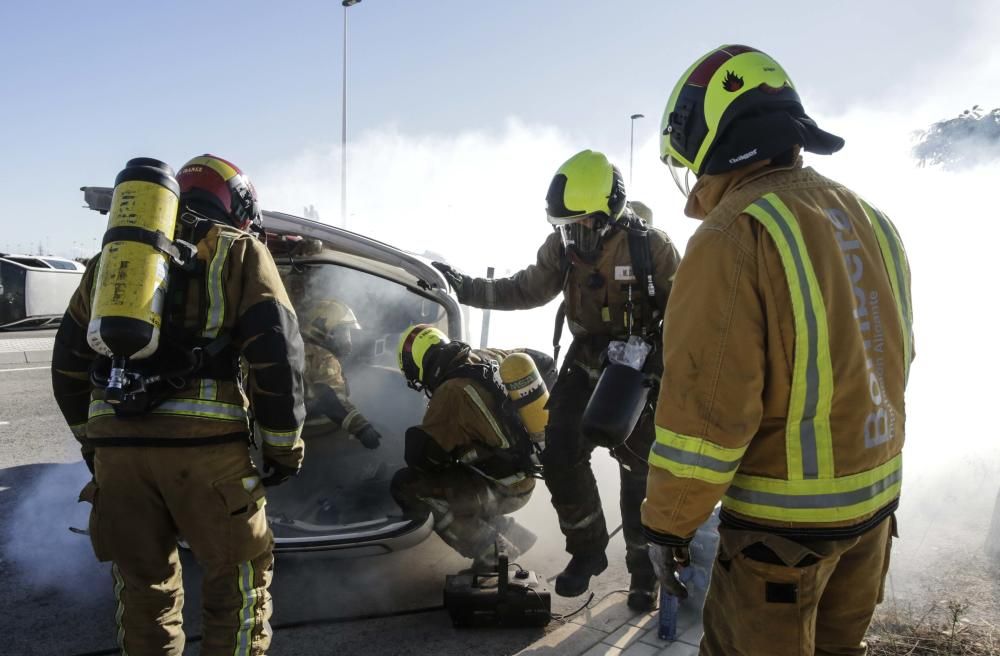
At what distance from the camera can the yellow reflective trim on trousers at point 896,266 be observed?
5.61 feet

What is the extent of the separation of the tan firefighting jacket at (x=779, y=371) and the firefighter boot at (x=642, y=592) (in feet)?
6.18

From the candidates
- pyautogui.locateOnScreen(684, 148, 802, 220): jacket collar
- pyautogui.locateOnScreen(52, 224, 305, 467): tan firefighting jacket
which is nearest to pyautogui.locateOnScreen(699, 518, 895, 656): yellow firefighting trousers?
pyautogui.locateOnScreen(684, 148, 802, 220): jacket collar

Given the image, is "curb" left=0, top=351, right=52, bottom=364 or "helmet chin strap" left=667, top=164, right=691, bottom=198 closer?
"helmet chin strap" left=667, top=164, right=691, bottom=198

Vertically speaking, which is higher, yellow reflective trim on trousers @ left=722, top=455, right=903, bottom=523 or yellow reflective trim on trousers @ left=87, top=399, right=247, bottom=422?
yellow reflective trim on trousers @ left=87, top=399, right=247, bottom=422

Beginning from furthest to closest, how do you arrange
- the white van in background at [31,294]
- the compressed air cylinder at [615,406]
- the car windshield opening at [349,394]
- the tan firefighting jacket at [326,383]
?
the white van in background at [31,294]
the tan firefighting jacket at [326,383]
the car windshield opening at [349,394]
the compressed air cylinder at [615,406]

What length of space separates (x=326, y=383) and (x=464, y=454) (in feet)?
4.96

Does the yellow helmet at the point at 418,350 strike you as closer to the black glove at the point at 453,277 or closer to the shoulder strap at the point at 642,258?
the black glove at the point at 453,277

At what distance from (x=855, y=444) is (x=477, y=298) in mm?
2629

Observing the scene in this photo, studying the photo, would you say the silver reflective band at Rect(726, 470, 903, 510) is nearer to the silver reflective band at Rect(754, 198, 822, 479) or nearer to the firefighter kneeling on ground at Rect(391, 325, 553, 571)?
the silver reflective band at Rect(754, 198, 822, 479)

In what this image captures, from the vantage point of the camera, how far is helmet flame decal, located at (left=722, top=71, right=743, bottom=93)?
1.78 metres

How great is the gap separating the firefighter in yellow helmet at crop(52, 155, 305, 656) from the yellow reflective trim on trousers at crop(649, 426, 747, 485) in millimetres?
1394

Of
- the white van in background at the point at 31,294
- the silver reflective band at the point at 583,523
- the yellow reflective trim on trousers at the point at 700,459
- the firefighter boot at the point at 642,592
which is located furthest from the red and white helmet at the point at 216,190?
the white van in background at the point at 31,294

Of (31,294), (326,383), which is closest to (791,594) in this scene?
(326,383)

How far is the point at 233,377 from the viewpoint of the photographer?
2.54m
